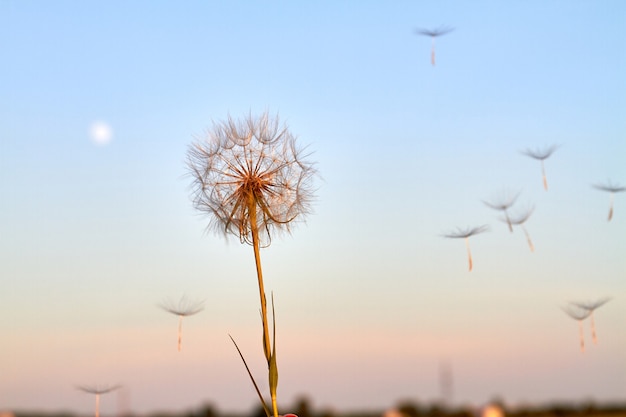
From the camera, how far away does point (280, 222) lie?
14.4 metres

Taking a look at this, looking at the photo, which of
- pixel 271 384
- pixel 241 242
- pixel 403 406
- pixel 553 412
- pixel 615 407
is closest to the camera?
pixel 271 384

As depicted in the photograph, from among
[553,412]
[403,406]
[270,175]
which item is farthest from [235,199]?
[553,412]

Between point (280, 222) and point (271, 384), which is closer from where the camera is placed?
point (271, 384)

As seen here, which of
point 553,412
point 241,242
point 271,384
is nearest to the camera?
point 271,384

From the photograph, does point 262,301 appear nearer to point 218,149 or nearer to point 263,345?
point 263,345

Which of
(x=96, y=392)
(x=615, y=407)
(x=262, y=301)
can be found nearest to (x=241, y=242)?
(x=262, y=301)

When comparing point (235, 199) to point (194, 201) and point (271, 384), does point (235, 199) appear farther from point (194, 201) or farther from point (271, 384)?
point (271, 384)

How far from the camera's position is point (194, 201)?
14.6 meters

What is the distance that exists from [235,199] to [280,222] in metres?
0.82

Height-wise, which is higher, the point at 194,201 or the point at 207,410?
the point at 194,201

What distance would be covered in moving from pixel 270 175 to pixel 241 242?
1.23 metres

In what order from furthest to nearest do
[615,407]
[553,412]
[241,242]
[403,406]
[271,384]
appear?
[615,407] → [553,412] → [403,406] → [241,242] → [271,384]

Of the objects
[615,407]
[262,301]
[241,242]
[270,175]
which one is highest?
[270,175]

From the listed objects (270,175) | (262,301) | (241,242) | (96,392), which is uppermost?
(270,175)
